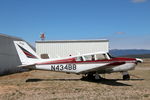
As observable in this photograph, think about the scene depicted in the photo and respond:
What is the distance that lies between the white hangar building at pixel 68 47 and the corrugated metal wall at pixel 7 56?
329 inches

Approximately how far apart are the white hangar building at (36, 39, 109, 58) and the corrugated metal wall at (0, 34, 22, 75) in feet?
27.4

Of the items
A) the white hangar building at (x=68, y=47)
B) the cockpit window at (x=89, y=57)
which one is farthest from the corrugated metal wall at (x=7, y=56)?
the cockpit window at (x=89, y=57)

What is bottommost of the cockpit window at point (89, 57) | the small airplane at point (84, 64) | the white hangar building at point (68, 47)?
the small airplane at point (84, 64)

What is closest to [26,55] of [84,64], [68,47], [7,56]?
[84,64]

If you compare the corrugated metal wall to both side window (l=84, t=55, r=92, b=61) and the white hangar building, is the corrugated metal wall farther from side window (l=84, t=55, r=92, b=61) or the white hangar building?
side window (l=84, t=55, r=92, b=61)

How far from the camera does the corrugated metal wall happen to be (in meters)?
22.7

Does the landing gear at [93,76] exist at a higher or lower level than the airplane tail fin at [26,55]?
lower

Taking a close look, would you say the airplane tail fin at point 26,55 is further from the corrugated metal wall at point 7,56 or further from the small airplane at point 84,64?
the corrugated metal wall at point 7,56

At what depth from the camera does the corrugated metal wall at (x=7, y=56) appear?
22.7m

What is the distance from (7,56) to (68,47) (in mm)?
12073

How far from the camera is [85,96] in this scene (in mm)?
10688

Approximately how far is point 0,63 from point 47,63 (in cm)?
736

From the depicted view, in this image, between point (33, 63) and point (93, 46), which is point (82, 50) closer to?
point (93, 46)

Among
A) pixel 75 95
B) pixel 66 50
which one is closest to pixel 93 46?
pixel 66 50
